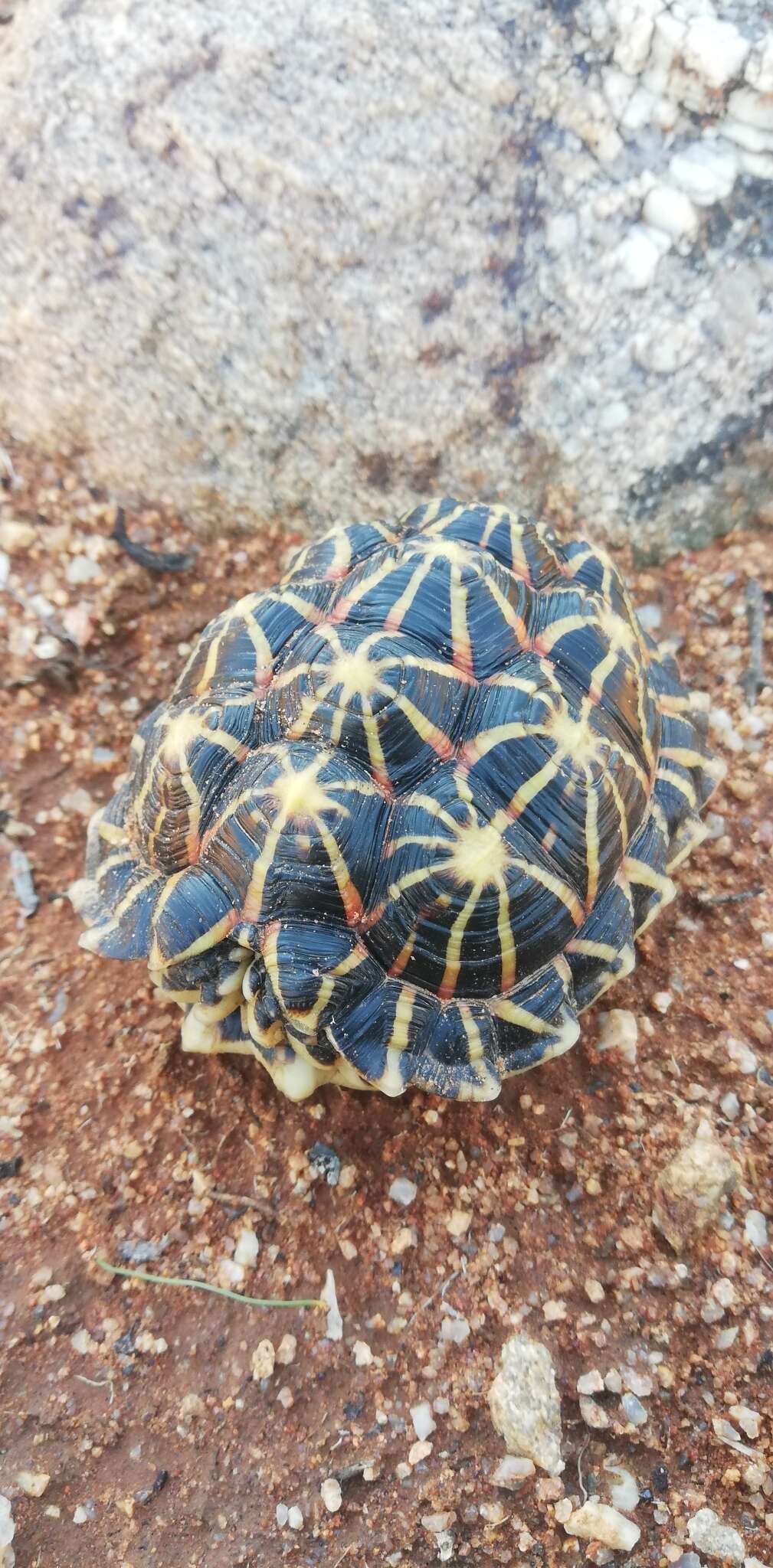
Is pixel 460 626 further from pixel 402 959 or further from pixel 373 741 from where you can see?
pixel 402 959

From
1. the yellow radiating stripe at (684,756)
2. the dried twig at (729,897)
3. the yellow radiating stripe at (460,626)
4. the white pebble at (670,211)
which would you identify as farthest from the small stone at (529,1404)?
the white pebble at (670,211)

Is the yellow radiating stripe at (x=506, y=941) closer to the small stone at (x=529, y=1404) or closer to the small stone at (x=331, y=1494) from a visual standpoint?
the small stone at (x=529, y=1404)

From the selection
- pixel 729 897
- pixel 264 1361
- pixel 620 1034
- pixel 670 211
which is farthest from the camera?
pixel 670 211

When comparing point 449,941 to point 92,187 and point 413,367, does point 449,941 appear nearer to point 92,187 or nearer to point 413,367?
point 413,367

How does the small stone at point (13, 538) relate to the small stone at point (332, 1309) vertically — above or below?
above

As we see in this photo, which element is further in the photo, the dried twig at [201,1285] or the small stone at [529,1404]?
the dried twig at [201,1285]

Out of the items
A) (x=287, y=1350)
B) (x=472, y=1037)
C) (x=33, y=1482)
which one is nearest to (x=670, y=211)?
(x=472, y=1037)

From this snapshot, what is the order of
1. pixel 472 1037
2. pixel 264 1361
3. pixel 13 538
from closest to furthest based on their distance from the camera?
pixel 472 1037 → pixel 264 1361 → pixel 13 538
